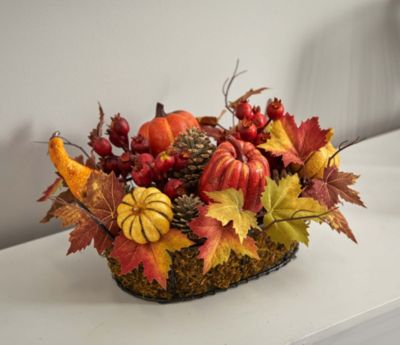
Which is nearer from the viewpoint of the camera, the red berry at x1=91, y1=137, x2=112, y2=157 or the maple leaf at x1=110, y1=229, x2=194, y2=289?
the maple leaf at x1=110, y1=229, x2=194, y2=289

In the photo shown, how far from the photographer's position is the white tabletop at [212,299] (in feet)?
2.39

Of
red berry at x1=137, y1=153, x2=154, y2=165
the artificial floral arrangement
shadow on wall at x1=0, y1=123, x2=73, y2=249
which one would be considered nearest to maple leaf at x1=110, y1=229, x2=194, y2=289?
the artificial floral arrangement

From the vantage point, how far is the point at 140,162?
0.79 m

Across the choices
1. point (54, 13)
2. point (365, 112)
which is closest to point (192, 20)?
point (54, 13)

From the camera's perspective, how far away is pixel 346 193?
32.2 inches

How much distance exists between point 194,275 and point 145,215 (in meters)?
0.10

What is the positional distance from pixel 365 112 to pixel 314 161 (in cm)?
55

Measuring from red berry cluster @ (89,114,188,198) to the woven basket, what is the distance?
0.09m

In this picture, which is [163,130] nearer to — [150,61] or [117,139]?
[117,139]

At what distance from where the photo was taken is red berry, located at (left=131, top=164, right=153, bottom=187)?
2.57ft

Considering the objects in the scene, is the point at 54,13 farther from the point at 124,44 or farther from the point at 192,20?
the point at 192,20

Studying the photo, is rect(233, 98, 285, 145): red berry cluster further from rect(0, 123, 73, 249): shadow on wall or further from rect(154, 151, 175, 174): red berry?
rect(0, 123, 73, 249): shadow on wall

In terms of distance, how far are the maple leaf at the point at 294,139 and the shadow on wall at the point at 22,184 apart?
0.38 m

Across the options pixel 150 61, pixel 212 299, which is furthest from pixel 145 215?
pixel 150 61
